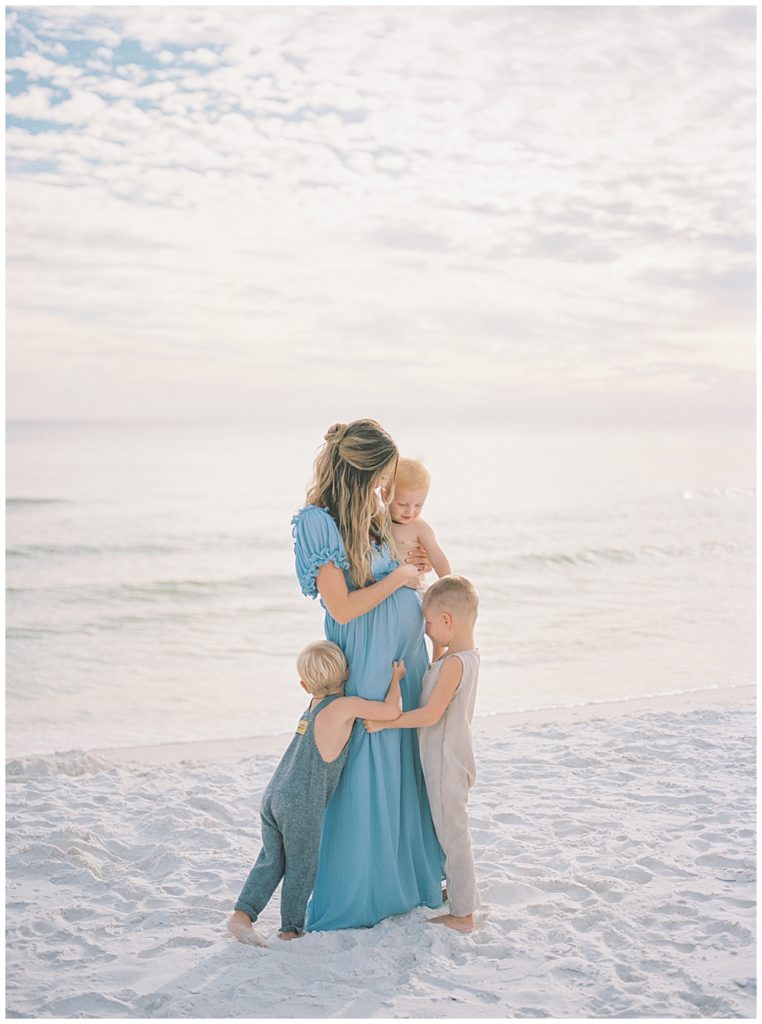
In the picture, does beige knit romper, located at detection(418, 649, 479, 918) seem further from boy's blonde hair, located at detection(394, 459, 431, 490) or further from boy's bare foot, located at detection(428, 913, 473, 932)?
boy's blonde hair, located at detection(394, 459, 431, 490)

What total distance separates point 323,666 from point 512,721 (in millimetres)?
4198

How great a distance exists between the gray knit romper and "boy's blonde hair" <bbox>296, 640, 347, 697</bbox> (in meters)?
0.07

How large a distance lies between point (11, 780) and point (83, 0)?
13.6ft

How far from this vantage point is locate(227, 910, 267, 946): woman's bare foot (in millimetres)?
3553

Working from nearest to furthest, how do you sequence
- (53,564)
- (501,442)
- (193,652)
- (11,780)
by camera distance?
(11,780)
(193,652)
(53,564)
(501,442)

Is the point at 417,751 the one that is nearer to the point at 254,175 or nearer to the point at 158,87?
the point at 158,87

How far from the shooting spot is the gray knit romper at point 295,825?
3.53m

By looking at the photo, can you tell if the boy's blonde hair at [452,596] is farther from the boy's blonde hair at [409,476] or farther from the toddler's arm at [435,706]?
the boy's blonde hair at [409,476]

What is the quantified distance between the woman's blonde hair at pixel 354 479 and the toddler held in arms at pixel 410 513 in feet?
0.52

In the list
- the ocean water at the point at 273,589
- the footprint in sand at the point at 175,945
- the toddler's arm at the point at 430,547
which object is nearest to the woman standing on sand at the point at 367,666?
the toddler's arm at the point at 430,547

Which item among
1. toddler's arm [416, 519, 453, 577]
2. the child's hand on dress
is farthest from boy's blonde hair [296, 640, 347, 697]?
toddler's arm [416, 519, 453, 577]

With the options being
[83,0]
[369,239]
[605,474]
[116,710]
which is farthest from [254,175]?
[83,0]

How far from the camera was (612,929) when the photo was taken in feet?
12.0

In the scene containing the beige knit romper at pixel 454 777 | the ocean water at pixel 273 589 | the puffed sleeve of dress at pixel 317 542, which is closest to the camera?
the puffed sleeve of dress at pixel 317 542
